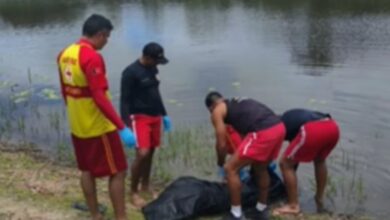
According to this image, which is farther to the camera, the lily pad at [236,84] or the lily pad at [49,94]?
the lily pad at [236,84]

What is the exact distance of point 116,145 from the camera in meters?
5.26

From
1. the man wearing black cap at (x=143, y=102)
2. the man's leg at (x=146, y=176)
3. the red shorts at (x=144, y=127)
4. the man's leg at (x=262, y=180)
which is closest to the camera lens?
the man's leg at (x=262, y=180)

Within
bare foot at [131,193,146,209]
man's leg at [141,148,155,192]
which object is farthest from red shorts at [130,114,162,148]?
bare foot at [131,193,146,209]

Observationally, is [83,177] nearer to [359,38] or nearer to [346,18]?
[359,38]

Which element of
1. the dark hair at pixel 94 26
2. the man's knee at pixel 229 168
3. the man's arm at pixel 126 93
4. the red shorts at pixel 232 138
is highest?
the dark hair at pixel 94 26

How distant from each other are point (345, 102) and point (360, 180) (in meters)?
3.70

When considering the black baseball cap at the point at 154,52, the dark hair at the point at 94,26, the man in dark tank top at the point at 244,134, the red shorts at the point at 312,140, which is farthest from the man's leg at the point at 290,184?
the dark hair at the point at 94,26

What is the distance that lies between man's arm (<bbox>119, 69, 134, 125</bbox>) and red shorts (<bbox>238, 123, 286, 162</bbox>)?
1.21 meters

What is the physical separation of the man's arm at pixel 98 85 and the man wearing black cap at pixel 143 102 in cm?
120

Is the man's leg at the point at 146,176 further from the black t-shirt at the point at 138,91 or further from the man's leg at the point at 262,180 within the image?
the man's leg at the point at 262,180

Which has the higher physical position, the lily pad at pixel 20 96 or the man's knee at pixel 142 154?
the man's knee at pixel 142 154

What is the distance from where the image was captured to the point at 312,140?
20.0 feet

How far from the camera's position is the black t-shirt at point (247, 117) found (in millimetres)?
5762

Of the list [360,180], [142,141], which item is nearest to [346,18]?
[360,180]
